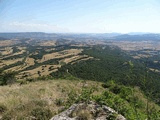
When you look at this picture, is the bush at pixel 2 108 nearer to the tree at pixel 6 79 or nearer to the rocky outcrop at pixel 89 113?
the rocky outcrop at pixel 89 113

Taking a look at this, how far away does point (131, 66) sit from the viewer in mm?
2922

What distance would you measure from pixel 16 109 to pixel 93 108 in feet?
7.87

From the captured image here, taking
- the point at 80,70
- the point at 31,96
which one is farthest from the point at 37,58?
the point at 31,96

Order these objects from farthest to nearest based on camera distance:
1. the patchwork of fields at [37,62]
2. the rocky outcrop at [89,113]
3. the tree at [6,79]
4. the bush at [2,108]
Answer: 1. the patchwork of fields at [37,62]
2. the tree at [6,79]
3. the bush at [2,108]
4. the rocky outcrop at [89,113]

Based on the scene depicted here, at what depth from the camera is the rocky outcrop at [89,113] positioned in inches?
188

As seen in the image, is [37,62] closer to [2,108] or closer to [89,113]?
[2,108]

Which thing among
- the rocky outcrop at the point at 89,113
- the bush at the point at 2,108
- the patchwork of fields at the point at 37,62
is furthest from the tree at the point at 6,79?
the patchwork of fields at the point at 37,62

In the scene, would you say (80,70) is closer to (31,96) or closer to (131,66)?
(31,96)

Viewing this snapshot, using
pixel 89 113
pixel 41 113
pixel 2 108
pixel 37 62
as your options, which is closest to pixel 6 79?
pixel 2 108

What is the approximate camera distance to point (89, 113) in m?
4.92

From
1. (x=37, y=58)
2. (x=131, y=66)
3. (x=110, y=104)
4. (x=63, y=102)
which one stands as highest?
(x=131, y=66)

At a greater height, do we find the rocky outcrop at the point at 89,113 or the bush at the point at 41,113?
the rocky outcrop at the point at 89,113

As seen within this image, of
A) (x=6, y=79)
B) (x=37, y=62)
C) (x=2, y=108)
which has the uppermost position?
(x=2, y=108)

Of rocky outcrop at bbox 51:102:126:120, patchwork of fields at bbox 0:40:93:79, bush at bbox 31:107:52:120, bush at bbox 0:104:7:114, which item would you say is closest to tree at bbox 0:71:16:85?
bush at bbox 0:104:7:114
